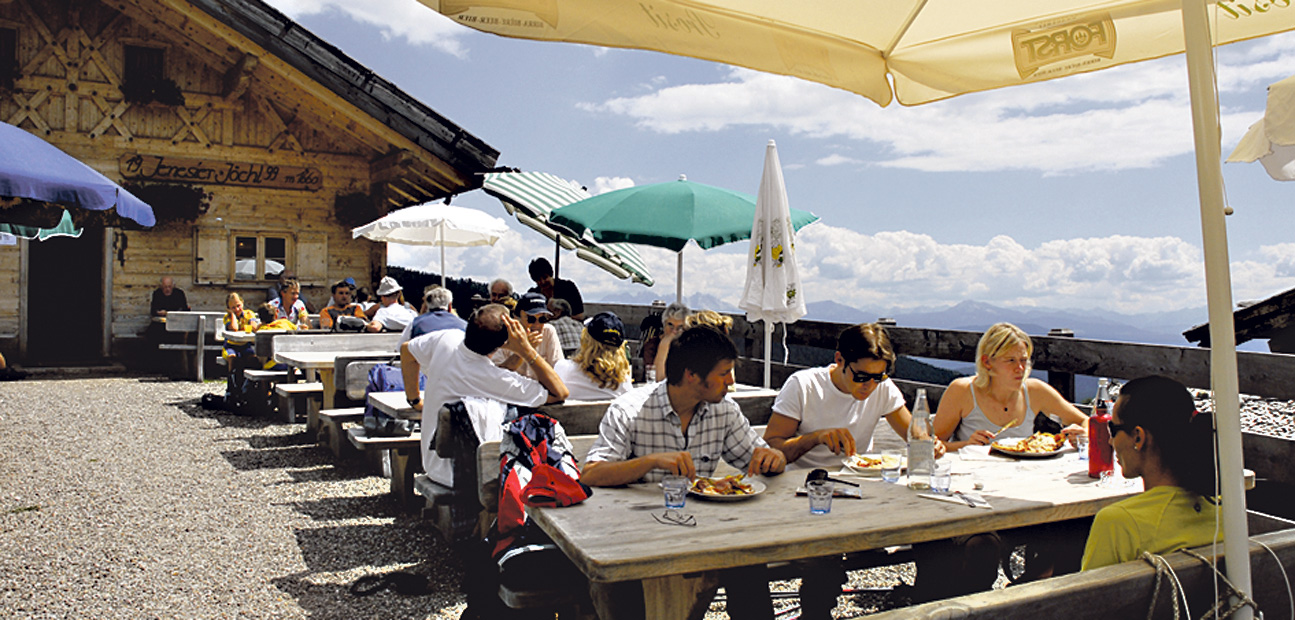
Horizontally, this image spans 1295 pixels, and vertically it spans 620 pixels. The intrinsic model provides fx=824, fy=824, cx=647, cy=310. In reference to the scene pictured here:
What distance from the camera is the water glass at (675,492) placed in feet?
7.86

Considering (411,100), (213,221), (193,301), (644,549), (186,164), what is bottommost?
(644,549)

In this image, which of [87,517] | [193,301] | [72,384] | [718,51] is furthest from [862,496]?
[193,301]

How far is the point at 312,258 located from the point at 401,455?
34.3 ft

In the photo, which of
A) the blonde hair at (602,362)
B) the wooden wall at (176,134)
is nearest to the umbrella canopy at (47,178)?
the blonde hair at (602,362)

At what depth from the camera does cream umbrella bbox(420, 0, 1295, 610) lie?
2.50 m

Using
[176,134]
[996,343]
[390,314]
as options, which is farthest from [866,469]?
[176,134]

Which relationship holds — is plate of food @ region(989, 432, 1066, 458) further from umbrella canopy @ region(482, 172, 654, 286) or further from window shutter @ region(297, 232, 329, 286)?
window shutter @ region(297, 232, 329, 286)

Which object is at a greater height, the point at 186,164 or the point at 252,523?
the point at 186,164

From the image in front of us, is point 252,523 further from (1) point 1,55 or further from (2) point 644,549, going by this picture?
(1) point 1,55

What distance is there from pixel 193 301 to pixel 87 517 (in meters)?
9.84

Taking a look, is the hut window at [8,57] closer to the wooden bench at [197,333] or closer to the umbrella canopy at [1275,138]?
the wooden bench at [197,333]

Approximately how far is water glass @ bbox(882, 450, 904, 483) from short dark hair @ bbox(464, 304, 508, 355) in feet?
6.95

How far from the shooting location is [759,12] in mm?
2768

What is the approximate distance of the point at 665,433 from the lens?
298 centimetres
